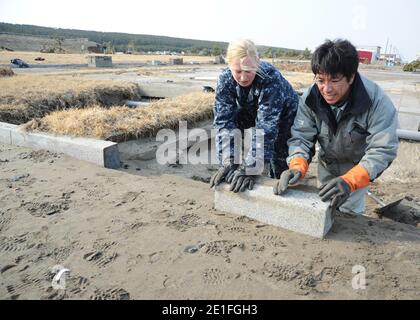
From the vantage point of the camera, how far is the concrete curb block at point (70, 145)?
4.34 meters

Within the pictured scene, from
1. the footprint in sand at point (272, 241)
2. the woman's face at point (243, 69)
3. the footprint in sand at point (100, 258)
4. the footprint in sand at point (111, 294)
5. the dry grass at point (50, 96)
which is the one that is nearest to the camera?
the footprint in sand at point (111, 294)

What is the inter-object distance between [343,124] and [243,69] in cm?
89

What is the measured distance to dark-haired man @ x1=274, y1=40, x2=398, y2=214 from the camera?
7.51ft

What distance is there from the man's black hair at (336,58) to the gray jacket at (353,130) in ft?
0.68

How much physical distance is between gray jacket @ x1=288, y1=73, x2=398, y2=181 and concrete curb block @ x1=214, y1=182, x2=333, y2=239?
0.38 m

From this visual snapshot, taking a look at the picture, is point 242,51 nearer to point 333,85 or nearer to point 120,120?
point 333,85

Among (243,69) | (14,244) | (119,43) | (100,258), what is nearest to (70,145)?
(14,244)

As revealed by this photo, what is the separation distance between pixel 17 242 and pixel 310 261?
217 cm

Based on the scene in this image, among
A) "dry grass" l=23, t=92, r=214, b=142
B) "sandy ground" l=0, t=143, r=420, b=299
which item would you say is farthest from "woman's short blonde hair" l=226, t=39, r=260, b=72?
"dry grass" l=23, t=92, r=214, b=142

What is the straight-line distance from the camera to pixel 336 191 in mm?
2375

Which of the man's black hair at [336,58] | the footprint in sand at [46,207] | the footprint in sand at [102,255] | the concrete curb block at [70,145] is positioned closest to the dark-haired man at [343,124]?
the man's black hair at [336,58]

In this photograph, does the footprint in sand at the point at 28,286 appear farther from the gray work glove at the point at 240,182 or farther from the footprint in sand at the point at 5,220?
the gray work glove at the point at 240,182

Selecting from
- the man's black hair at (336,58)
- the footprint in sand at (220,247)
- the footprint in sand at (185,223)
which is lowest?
the footprint in sand at (185,223)
